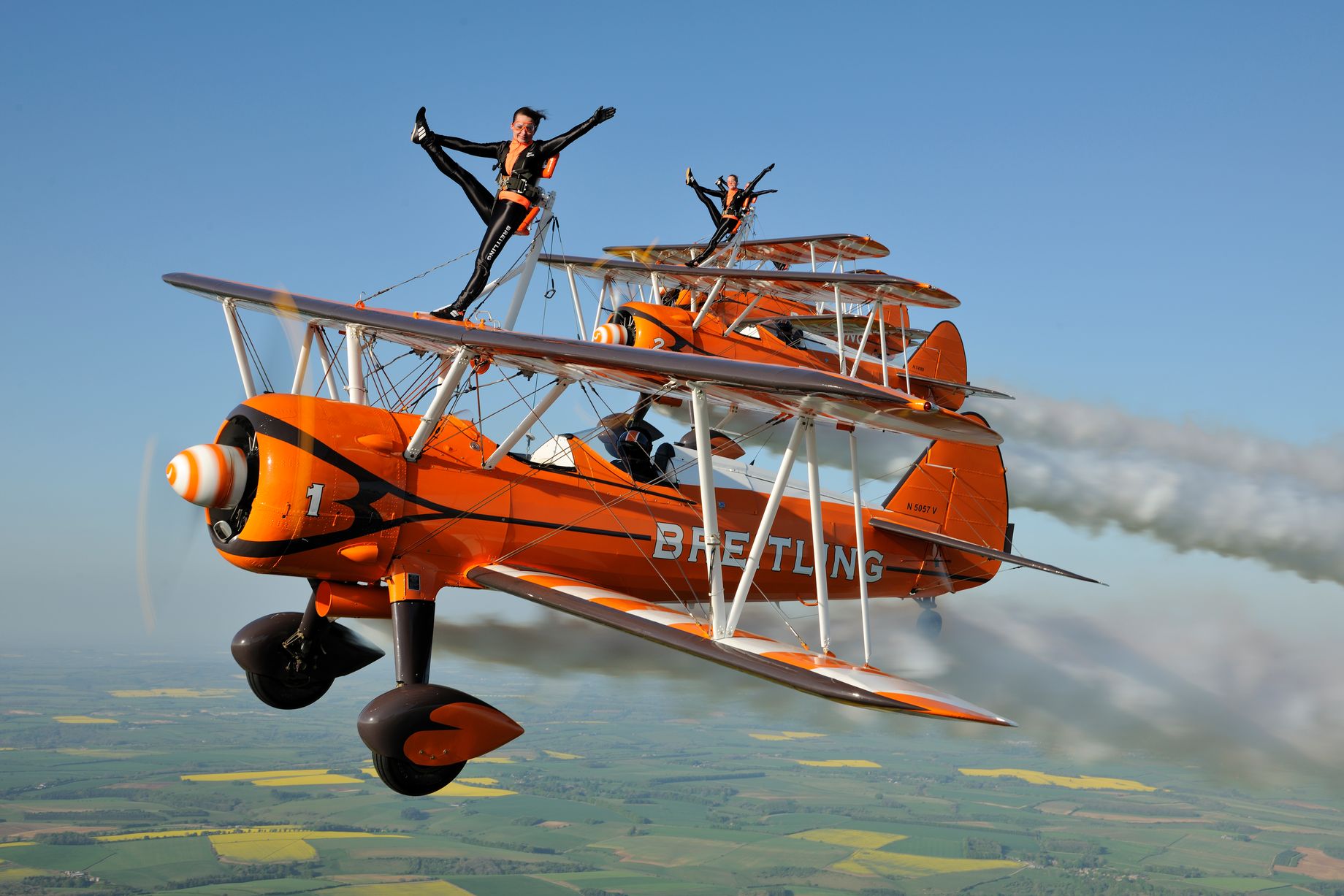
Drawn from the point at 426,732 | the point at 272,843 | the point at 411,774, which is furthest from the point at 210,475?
the point at 272,843

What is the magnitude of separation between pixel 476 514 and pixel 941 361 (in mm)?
11164

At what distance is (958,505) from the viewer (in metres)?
14.9

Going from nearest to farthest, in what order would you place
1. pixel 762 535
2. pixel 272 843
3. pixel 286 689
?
pixel 762 535
pixel 286 689
pixel 272 843

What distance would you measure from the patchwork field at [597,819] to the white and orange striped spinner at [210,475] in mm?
24676

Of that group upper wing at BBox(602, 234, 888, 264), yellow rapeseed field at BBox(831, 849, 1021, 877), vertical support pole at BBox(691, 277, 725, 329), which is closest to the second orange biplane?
vertical support pole at BBox(691, 277, 725, 329)

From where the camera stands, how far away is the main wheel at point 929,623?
1471 centimetres

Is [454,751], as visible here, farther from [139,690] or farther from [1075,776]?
[139,690]

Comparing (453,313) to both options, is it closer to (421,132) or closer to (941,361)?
(421,132)

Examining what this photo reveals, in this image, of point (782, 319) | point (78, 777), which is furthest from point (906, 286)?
point (78, 777)

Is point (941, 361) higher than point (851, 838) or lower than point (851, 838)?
higher

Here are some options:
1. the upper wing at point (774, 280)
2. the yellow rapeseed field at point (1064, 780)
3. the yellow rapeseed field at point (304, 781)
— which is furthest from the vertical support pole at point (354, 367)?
the yellow rapeseed field at point (1064, 780)

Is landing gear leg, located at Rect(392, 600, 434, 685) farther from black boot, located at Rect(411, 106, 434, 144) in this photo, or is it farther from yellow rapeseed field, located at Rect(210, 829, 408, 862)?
yellow rapeseed field, located at Rect(210, 829, 408, 862)

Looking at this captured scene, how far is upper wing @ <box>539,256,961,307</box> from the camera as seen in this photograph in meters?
17.3

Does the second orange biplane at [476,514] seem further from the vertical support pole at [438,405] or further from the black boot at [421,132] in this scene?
the black boot at [421,132]
